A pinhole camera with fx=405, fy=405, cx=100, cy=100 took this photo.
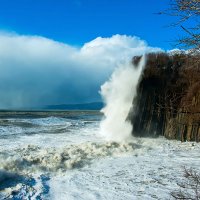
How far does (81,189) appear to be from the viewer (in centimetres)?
1213

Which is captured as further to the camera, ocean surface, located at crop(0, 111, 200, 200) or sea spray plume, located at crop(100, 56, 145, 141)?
sea spray plume, located at crop(100, 56, 145, 141)

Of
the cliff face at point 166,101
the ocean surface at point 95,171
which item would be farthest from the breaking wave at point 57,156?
A: the cliff face at point 166,101

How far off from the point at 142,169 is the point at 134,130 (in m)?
13.0

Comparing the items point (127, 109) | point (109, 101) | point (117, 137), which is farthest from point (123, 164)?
point (109, 101)

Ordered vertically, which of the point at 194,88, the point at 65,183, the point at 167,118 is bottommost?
the point at 65,183

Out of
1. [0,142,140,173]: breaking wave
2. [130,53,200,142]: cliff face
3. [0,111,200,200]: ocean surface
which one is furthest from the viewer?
[130,53,200,142]: cliff face

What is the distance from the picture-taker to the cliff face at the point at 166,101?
84.7 ft

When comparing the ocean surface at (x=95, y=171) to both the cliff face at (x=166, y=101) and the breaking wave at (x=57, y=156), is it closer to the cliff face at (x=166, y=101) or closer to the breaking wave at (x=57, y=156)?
the breaking wave at (x=57, y=156)

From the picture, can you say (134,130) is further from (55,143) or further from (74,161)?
(74,161)

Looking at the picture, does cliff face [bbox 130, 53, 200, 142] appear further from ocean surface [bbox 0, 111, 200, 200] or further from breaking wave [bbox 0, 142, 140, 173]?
breaking wave [bbox 0, 142, 140, 173]

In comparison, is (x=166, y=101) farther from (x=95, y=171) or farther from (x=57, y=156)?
(x=95, y=171)

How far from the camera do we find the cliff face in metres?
25.8

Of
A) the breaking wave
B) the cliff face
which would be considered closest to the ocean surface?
the breaking wave

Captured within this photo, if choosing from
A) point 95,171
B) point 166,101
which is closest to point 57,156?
point 95,171
